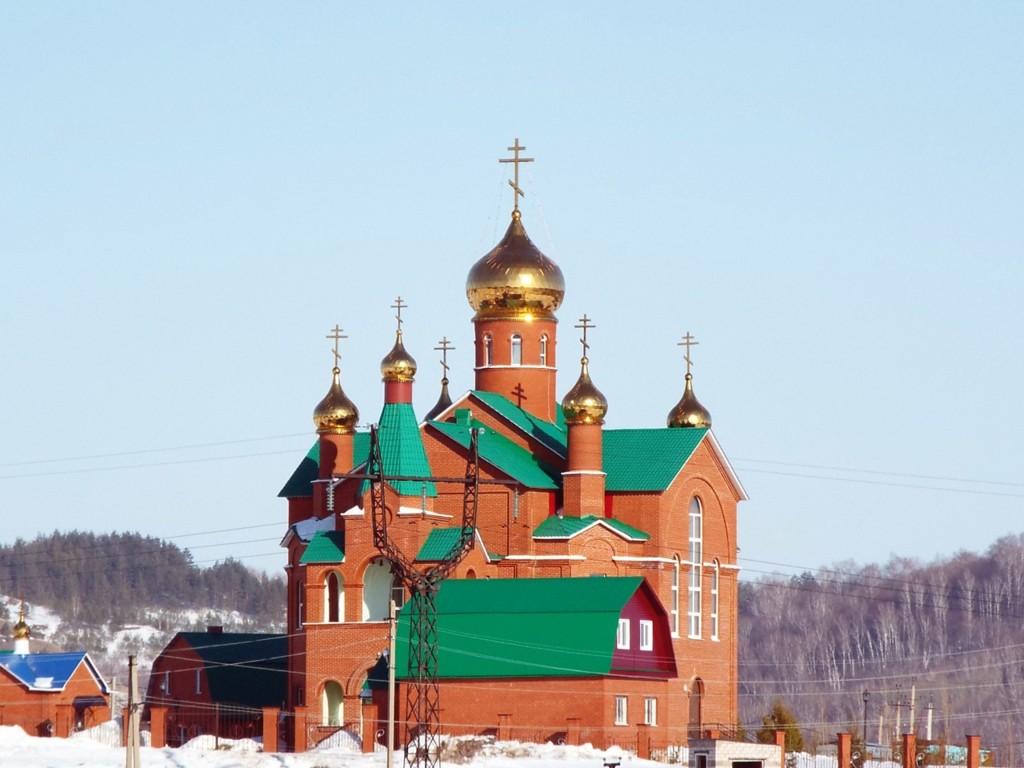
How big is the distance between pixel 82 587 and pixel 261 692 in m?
85.1

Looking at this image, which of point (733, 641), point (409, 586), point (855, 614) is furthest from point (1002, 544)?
point (409, 586)

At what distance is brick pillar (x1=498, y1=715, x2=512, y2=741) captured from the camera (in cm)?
4306

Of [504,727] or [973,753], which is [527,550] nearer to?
[504,727]

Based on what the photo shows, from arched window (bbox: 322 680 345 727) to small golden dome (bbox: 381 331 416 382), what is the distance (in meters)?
6.45

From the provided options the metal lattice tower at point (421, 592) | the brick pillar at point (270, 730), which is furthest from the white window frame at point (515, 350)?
the brick pillar at point (270, 730)

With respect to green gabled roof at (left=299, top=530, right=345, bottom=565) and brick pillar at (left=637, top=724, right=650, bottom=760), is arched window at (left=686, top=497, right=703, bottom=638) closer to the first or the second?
brick pillar at (left=637, top=724, right=650, bottom=760)

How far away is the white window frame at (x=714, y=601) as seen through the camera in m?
50.3

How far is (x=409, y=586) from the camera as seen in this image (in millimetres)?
41312

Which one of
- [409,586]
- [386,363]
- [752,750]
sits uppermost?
[386,363]

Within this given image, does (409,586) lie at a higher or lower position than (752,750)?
Result: higher

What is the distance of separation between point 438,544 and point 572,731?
5.10 m

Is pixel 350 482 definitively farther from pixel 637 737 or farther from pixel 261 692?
pixel 637 737

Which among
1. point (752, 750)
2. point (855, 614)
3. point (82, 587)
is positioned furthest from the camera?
point (82, 587)

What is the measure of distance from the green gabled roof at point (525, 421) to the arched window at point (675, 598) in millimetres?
3346
